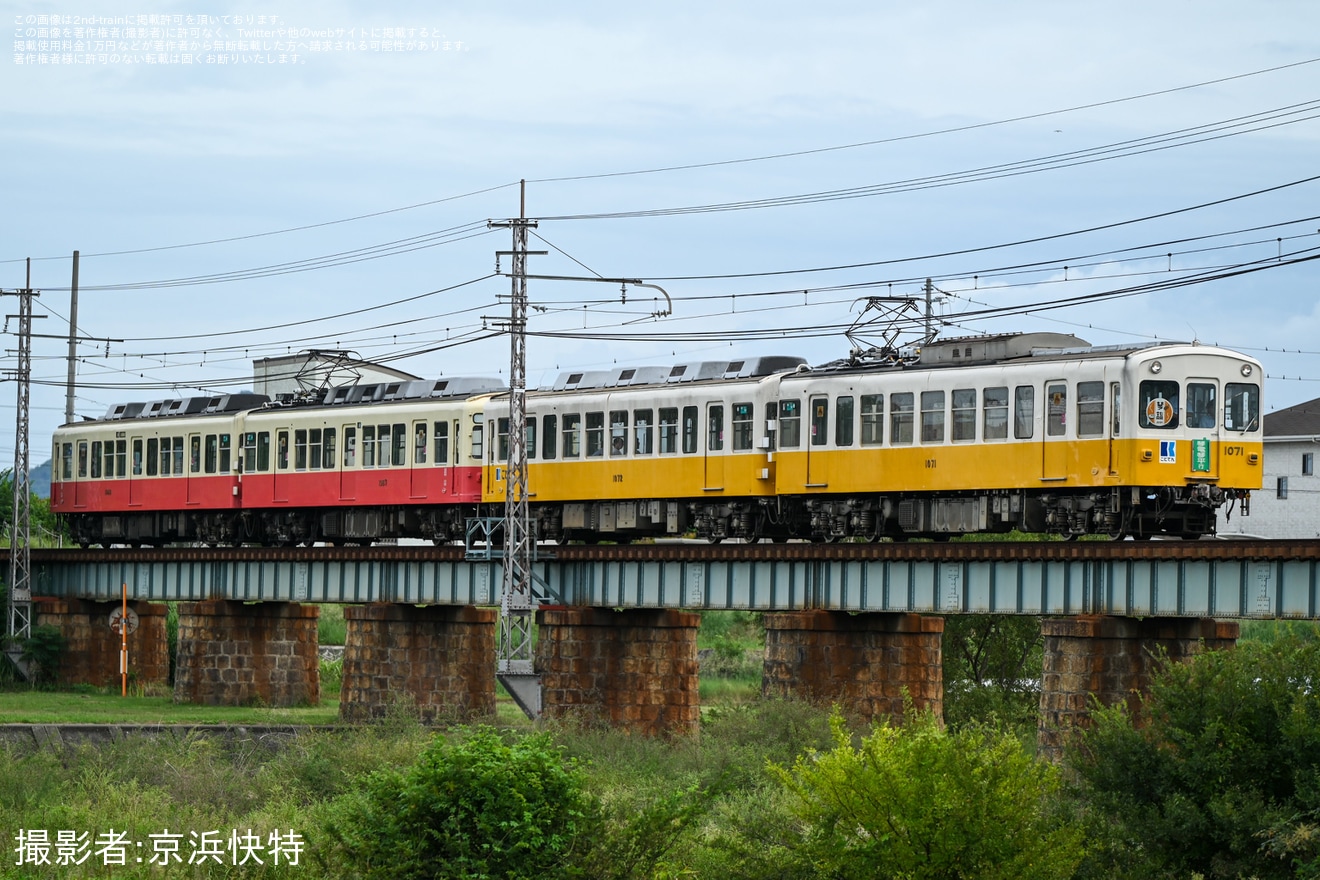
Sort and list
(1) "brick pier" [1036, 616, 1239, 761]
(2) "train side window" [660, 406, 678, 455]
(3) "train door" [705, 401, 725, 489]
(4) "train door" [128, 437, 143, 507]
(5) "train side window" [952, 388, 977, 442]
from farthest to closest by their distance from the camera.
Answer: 1. (4) "train door" [128, 437, 143, 507]
2. (2) "train side window" [660, 406, 678, 455]
3. (3) "train door" [705, 401, 725, 489]
4. (5) "train side window" [952, 388, 977, 442]
5. (1) "brick pier" [1036, 616, 1239, 761]

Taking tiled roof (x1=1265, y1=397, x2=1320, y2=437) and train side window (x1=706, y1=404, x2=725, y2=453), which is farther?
tiled roof (x1=1265, y1=397, x2=1320, y2=437)

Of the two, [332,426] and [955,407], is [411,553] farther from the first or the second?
[955,407]

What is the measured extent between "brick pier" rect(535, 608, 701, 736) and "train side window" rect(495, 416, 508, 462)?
3.57m

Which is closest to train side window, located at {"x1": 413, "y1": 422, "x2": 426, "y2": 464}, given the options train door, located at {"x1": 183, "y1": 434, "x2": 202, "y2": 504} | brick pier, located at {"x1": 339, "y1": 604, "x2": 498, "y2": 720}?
brick pier, located at {"x1": 339, "y1": 604, "x2": 498, "y2": 720}

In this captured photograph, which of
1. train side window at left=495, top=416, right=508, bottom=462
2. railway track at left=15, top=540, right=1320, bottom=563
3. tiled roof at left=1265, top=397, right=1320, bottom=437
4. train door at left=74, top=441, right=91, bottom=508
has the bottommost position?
railway track at left=15, top=540, right=1320, bottom=563

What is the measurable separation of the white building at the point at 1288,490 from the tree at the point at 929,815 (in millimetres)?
56031

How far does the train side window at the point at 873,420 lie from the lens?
116 feet

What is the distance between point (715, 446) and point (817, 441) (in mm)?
2688

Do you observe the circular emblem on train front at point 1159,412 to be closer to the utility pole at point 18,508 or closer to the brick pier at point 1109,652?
the brick pier at point 1109,652

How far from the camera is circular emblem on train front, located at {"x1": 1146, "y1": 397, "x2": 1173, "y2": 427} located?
31703 millimetres

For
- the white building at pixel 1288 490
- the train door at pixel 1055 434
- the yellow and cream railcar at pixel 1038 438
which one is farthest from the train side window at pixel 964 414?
the white building at pixel 1288 490

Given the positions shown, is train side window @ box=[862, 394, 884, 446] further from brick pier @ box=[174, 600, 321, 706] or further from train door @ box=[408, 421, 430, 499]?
brick pier @ box=[174, 600, 321, 706]

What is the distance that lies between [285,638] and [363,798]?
34.2 metres

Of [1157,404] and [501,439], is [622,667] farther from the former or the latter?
[1157,404]
